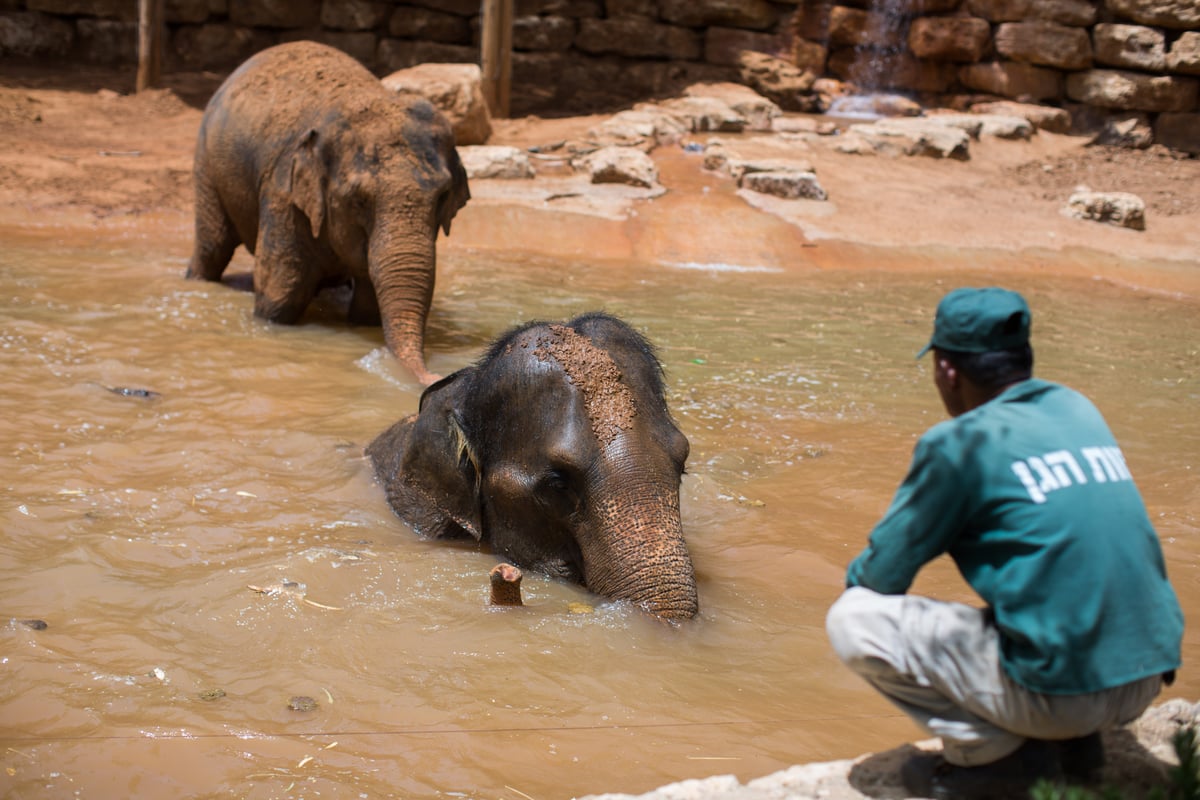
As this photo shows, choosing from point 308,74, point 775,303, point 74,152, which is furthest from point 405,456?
point 74,152

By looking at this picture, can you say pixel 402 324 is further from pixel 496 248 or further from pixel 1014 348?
pixel 1014 348

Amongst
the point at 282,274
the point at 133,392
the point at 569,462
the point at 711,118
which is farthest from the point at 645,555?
the point at 711,118

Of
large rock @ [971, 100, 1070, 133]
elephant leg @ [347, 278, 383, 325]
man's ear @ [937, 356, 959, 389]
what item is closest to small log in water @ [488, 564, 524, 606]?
man's ear @ [937, 356, 959, 389]

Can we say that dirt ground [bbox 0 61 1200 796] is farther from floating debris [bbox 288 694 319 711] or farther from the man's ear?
the man's ear

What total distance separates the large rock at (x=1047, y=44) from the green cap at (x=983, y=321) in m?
19.1

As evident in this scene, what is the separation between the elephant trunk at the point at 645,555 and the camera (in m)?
4.21

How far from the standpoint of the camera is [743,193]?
14328 millimetres

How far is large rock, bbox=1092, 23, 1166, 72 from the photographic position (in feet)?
62.8

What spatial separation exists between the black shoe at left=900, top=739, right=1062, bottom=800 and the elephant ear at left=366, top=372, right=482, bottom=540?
2541 millimetres

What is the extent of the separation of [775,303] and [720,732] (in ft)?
25.3

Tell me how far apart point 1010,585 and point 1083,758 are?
1.55ft

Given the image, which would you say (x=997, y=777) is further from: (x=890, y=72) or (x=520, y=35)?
(x=890, y=72)

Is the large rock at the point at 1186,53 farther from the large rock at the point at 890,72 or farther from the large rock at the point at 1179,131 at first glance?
the large rock at the point at 890,72

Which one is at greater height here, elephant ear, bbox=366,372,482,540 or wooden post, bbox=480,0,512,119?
wooden post, bbox=480,0,512,119
